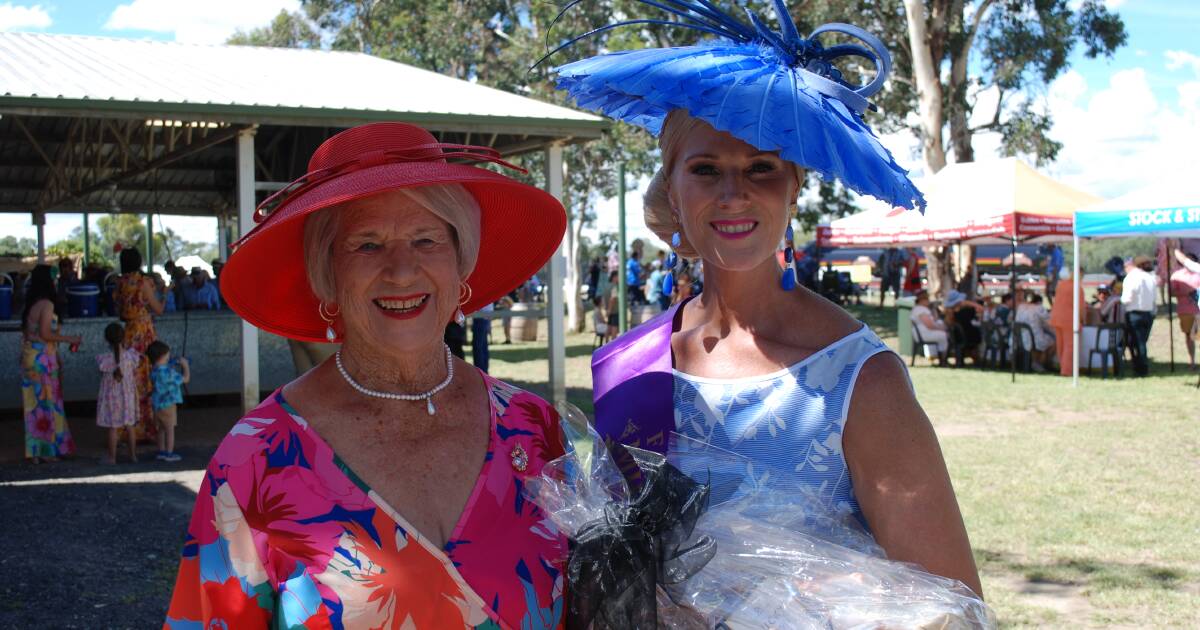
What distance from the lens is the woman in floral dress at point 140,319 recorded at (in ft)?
32.4

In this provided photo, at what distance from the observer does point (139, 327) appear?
10.0 m

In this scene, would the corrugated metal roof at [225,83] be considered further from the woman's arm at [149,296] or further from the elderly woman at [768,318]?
the elderly woman at [768,318]

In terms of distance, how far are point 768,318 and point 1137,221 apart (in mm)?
12101

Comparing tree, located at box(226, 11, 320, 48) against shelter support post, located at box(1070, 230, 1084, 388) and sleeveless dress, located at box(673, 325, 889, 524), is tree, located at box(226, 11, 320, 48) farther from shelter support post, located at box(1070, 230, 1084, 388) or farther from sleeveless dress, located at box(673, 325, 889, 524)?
sleeveless dress, located at box(673, 325, 889, 524)

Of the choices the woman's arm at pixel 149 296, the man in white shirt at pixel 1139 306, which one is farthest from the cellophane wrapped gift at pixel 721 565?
the man in white shirt at pixel 1139 306

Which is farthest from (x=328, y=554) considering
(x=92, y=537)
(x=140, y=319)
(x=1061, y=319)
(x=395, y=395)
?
(x=1061, y=319)

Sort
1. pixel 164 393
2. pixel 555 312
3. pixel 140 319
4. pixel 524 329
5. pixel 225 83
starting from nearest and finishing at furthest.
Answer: pixel 164 393 → pixel 140 319 → pixel 225 83 → pixel 555 312 → pixel 524 329

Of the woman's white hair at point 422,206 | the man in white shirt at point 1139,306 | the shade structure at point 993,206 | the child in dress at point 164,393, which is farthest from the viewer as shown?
the man in white shirt at point 1139,306

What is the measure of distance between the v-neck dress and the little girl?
8.16 meters

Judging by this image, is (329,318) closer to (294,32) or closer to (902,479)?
(902,479)

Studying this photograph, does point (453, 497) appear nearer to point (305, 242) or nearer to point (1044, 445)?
point (305, 242)

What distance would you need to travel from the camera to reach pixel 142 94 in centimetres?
920

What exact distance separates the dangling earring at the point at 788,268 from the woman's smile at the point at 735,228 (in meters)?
0.15

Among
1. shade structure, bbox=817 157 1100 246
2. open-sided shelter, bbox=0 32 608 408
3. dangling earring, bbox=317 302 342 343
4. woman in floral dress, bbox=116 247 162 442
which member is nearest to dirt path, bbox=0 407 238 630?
woman in floral dress, bbox=116 247 162 442
